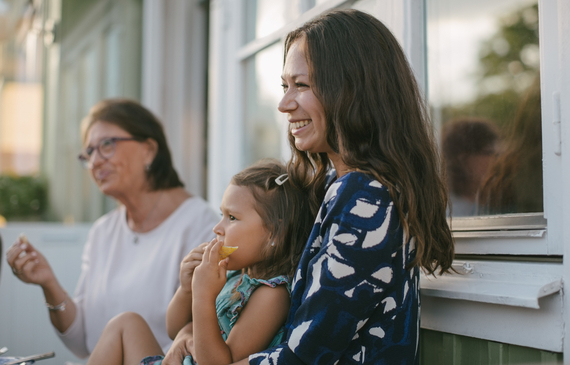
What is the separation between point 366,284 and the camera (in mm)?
985

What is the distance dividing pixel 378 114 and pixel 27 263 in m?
1.48

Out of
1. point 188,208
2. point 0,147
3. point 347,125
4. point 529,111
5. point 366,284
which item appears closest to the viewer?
point 366,284

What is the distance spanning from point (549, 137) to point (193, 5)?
2877mm

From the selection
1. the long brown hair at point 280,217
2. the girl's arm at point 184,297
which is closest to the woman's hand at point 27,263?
the girl's arm at point 184,297

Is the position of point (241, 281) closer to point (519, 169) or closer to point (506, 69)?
point (519, 169)

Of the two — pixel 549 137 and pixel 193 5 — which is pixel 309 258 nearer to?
pixel 549 137

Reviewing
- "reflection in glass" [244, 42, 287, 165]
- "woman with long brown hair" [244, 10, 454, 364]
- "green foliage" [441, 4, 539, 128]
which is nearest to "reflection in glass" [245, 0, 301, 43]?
"reflection in glass" [244, 42, 287, 165]

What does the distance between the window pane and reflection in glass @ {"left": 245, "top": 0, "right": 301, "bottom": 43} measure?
650 millimetres

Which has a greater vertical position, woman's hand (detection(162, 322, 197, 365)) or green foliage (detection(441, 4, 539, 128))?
green foliage (detection(441, 4, 539, 128))

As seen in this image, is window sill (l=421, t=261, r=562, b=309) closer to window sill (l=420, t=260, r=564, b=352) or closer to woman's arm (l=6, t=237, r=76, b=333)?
window sill (l=420, t=260, r=564, b=352)

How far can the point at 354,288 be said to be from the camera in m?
0.98

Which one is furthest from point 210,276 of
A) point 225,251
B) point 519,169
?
point 519,169

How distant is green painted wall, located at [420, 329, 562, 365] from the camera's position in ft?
3.44

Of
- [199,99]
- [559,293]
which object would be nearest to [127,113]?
[199,99]
